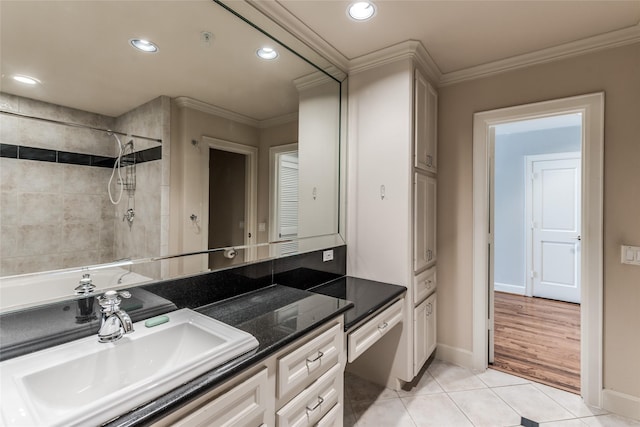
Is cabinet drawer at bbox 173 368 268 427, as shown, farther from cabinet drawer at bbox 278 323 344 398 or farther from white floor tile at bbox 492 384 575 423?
white floor tile at bbox 492 384 575 423

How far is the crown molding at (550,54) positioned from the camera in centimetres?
189

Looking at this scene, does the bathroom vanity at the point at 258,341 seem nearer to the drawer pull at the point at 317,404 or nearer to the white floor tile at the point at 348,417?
the drawer pull at the point at 317,404

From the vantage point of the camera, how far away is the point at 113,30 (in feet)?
3.75

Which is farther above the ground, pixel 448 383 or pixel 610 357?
pixel 610 357

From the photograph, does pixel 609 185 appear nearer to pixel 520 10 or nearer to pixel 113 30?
pixel 520 10

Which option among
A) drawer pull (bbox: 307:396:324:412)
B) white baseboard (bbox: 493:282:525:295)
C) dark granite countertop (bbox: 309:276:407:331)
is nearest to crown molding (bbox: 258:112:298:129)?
dark granite countertop (bbox: 309:276:407:331)

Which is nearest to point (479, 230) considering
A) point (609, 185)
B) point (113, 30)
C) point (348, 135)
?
point (609, 185)

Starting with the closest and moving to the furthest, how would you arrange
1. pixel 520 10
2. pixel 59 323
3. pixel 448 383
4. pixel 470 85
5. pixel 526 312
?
pixel 59 323 < pixel 520 10 < pixel 448 383 < pixel 470 85 < pixel 526 312

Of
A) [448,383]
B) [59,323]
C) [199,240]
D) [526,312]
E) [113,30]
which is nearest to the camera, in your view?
[59,323]

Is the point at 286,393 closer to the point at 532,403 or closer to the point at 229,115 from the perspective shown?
the point at 229,115

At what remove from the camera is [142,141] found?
4.04ft

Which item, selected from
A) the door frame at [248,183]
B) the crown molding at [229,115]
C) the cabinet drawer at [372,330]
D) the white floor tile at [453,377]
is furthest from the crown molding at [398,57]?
the white floor tile at [453,377]

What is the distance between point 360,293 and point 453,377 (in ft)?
3.81

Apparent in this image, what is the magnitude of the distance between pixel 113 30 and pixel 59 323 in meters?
1.10
